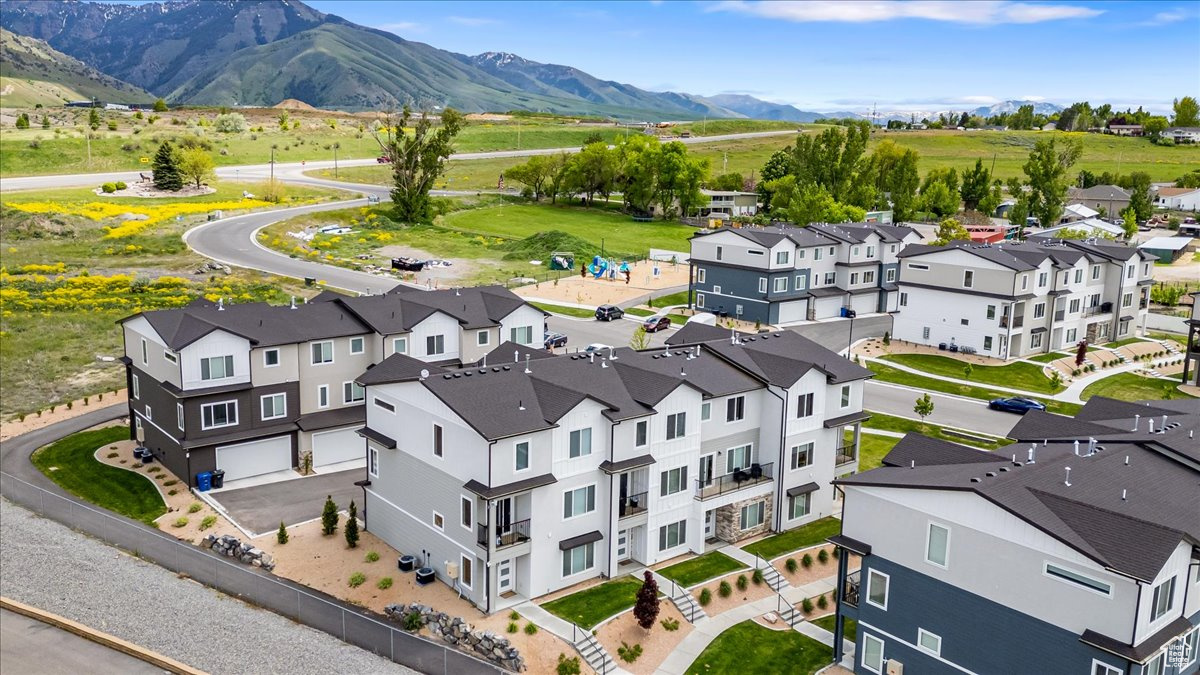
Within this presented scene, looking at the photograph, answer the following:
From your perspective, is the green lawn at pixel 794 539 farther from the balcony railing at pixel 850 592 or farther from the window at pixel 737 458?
the balcony railing at pixel 850 592

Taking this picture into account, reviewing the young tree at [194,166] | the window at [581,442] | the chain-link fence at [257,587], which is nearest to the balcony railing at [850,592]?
the window at [581,442]

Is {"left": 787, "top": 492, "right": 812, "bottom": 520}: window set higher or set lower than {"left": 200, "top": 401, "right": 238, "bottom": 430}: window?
lower

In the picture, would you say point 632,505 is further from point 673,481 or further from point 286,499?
point 286,499

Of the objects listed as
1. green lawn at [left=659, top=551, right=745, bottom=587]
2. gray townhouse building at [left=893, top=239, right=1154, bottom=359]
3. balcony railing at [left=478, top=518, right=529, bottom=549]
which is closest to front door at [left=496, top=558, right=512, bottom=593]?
balcony railing at [left=478, top=518, right=529, bottom=549]

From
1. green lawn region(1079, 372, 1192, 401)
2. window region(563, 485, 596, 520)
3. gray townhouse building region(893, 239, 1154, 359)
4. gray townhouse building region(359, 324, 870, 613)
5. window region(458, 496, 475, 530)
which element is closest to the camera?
window region(458, 496, 475, 530)

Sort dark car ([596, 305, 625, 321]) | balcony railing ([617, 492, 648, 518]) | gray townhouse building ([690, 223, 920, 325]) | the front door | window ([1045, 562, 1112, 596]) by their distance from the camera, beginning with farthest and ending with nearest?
gray townhouse building ([690, 223, 920, 325]), dark car ([596, 305, 625, 321]), balcony railing ([617, 492, 648, 518]), the front door, window ([1045, 562, 1112, 596])

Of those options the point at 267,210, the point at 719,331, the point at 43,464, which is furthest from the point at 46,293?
the point at 719,331

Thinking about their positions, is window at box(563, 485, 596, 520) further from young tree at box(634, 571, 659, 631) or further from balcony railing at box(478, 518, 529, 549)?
young tree at box(634, 571, 659, 631)
